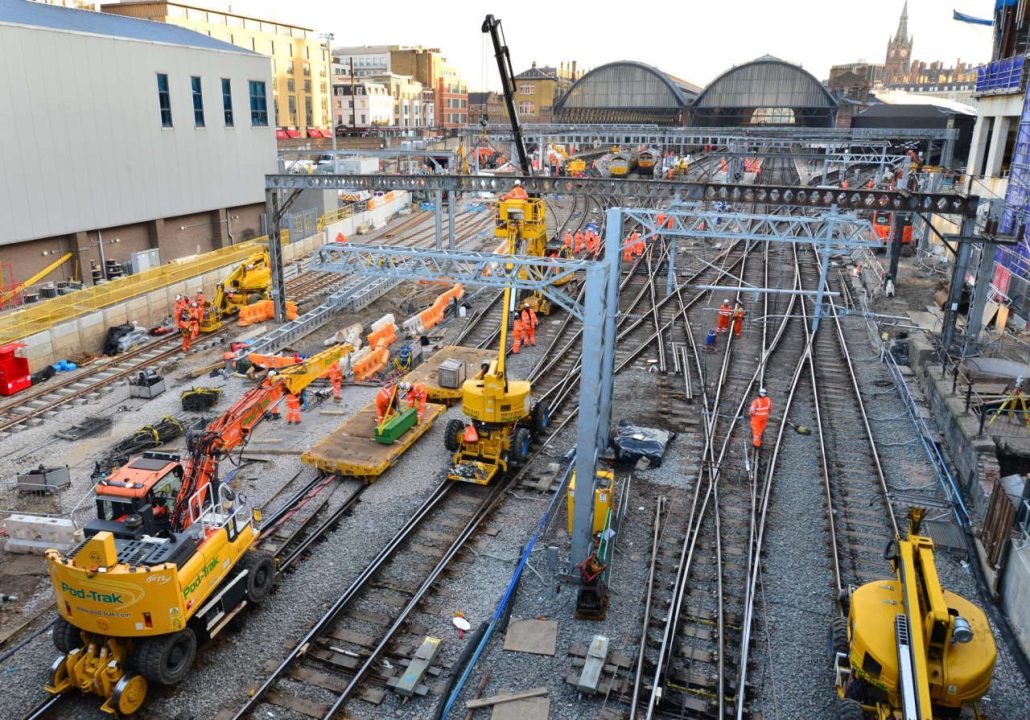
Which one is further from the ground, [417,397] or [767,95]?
[767,95]

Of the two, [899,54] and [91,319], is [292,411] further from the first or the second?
[899,54]

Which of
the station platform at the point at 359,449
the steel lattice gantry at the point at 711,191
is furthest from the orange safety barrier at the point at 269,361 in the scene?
the steel lattice gantry at the point at 711,191

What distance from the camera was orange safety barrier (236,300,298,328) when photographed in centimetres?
2361

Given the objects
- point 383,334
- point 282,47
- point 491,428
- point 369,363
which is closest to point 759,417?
point 491,428

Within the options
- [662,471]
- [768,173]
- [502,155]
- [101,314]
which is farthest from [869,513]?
[768,173]

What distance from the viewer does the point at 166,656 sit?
833cm

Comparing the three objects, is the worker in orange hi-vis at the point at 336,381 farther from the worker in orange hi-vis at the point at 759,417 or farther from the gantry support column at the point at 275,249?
the worker in orange hi-vis at the point at 759,417

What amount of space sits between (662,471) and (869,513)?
11.9 feet

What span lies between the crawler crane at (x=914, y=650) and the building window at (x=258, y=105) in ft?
103

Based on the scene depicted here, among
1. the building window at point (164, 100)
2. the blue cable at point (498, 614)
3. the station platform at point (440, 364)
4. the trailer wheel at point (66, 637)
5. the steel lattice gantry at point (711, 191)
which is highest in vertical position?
the building window at point (164, 100)

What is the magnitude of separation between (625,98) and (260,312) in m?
55.6

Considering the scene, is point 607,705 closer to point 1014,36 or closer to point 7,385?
point 7,385

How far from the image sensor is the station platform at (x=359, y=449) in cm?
1362

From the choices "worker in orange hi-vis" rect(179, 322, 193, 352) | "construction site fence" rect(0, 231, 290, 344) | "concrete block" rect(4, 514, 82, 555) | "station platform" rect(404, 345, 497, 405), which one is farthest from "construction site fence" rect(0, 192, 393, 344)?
"station platform" rect(404, 345, 497, 405)
